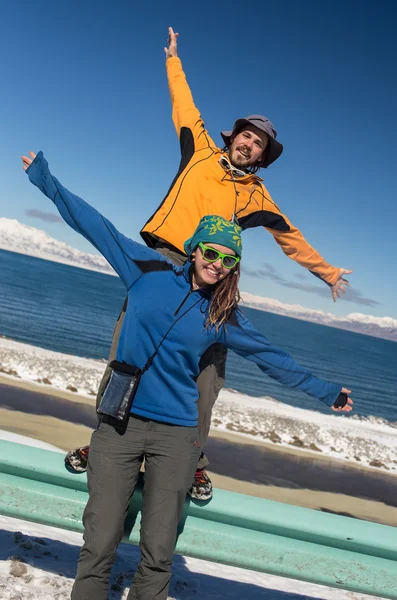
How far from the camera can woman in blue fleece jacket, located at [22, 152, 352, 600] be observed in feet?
7.84

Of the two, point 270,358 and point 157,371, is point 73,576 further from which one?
point 270,358

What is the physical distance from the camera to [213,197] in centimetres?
306

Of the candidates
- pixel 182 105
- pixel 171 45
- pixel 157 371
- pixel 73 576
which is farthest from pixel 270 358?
pixel 171 45

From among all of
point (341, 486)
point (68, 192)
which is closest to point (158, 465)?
point (68, 192)

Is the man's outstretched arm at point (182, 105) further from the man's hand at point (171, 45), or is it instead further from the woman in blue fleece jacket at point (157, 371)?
the woman in blue fleece jacket at point (157, 371)

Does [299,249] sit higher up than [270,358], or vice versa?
[299,249]

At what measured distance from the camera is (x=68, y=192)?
2555mm

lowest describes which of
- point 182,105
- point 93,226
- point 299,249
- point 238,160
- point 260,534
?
point 260,534

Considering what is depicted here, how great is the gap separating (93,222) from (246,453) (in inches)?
342

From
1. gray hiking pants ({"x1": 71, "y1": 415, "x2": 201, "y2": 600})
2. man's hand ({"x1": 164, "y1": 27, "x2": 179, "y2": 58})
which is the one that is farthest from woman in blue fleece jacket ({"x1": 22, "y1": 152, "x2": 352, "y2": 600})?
man's hand ({"x1": 164, "y1": 27, "x2": 179, "y2": 58})

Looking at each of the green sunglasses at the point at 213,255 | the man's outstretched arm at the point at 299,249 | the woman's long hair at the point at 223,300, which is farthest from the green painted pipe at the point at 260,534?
the man's outstretched arm at the point at 299,249

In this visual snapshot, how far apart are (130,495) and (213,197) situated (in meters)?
1.70

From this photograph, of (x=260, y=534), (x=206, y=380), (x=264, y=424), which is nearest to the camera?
(x=260, y=534)

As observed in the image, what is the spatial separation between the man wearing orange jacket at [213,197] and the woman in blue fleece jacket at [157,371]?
0.69ft
